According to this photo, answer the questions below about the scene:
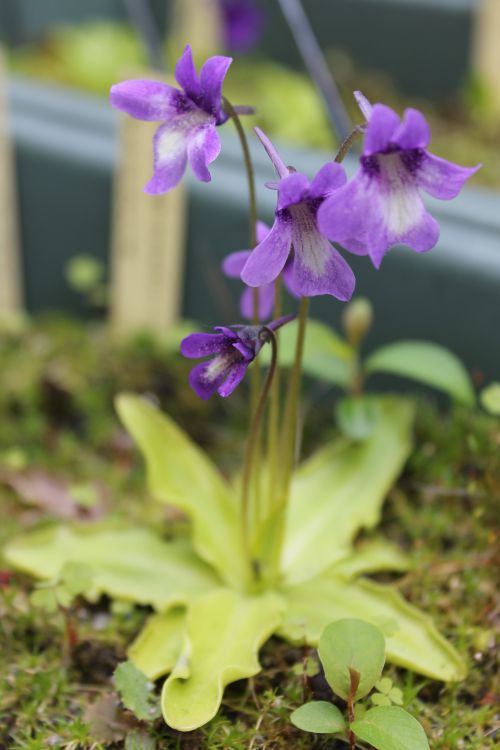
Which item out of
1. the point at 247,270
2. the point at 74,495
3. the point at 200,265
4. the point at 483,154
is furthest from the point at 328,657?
the point at 483,154

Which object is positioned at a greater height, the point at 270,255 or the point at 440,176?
the point at 440,176

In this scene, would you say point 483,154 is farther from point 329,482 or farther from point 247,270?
point 247,270

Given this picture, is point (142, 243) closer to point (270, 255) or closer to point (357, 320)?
point (357, 320)

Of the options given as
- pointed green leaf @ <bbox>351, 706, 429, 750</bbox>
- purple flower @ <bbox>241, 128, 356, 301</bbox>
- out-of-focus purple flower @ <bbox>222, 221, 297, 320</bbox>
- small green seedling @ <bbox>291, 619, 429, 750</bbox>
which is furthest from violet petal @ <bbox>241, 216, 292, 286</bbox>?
pointed green leaf @ <bbox>351, 706, 429, 750</bbox>

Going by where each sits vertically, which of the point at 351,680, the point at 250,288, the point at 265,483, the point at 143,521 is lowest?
the point at 143,521

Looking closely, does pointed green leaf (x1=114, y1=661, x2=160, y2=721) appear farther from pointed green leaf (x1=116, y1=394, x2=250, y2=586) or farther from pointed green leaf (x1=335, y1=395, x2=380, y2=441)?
pointed green leaf (x1=335, y1=395, x2=380, y2=441)

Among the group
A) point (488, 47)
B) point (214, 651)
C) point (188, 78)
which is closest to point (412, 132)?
point (188, 78)
